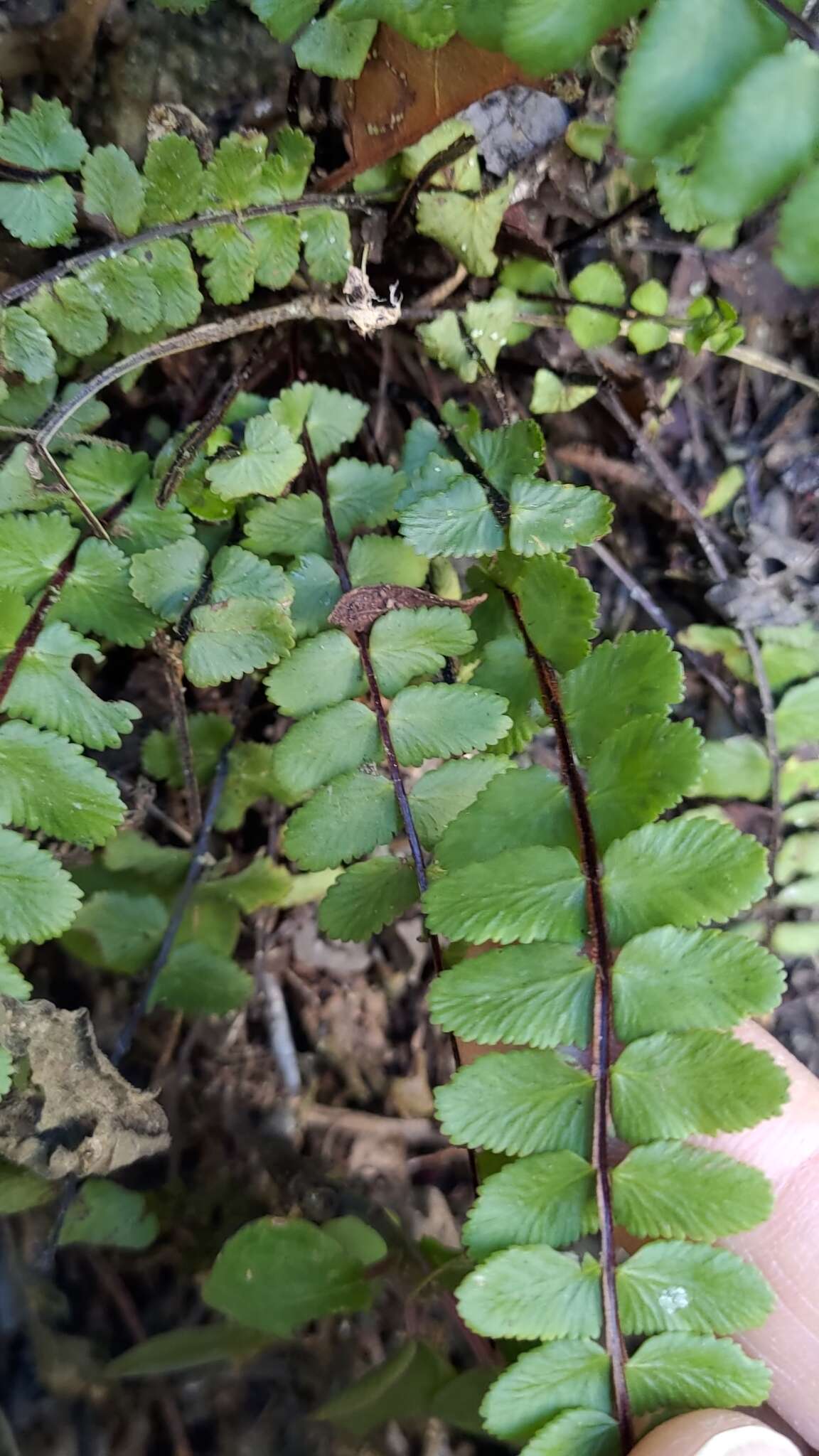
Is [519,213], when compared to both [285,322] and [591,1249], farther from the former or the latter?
[591,1249]

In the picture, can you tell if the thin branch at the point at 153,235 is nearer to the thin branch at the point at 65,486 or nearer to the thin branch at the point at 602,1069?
the thin branch at the point at 65,486

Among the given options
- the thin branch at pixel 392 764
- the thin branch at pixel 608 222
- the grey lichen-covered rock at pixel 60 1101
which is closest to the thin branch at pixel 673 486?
the thin branch at pixel 608 222

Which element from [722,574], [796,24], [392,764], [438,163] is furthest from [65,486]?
[722,574]

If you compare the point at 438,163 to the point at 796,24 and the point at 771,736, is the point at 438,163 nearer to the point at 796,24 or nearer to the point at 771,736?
the point at 796,24

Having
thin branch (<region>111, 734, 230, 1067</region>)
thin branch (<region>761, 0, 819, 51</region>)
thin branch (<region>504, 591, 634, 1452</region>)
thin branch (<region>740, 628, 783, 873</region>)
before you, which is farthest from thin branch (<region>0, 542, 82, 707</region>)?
thin branch (<region>740, 628, 783, 873</region>)

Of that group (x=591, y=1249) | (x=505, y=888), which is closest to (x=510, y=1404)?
(x=591, y=1249)

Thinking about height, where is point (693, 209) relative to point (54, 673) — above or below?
above

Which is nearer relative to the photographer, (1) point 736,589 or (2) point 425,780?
(2) point 425,780
